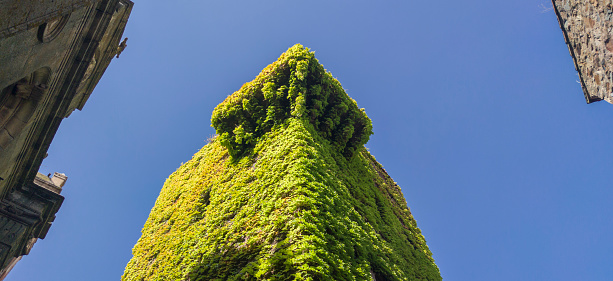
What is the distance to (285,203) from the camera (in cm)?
780

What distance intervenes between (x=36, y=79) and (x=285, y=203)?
23.0ft

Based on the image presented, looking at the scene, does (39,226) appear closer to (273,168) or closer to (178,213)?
(178,213)

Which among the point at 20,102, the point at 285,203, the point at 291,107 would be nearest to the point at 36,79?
the point at 20,102

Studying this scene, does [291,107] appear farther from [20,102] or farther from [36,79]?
[20,102]

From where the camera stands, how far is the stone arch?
848 centimetres

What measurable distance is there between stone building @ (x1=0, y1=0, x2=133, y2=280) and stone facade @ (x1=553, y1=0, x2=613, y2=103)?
10360mm

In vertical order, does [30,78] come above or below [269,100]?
below

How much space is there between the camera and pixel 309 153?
927 centimetres

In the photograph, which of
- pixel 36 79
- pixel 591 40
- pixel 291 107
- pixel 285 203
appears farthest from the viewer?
pixel 291 107

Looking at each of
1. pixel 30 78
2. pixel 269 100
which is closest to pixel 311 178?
pixel 269 100

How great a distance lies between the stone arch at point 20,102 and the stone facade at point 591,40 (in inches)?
489

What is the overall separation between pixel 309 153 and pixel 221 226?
9.82 ft

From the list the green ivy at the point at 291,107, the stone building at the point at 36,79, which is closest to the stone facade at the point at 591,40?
the green ivy at the point at 291,107

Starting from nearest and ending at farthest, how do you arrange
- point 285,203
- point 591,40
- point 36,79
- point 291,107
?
point 591,40 < point 285,203 < point 36,79 < point 291,107
